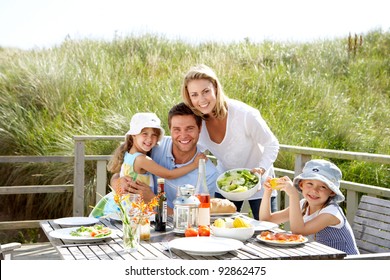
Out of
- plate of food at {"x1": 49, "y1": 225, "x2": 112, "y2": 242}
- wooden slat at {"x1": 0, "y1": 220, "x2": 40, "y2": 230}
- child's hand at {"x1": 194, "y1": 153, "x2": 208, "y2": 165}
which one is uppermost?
child's hand at {"x1": 194, "y1": 153, "x2": 208, "y2": 165}

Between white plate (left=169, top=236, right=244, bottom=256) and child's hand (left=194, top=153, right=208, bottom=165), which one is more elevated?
child's hand (left=194, top=153, right=208, bottom=165)

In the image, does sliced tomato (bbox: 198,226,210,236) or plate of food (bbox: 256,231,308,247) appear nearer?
plate of food (bbox: 256,231,308,247)

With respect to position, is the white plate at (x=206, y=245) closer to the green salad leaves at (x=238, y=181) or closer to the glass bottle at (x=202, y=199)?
the glass bottle at (x=202, y=199)

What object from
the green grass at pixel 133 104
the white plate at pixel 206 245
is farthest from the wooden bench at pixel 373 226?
the green grass at pixel 133 104

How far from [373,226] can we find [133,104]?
5439mm

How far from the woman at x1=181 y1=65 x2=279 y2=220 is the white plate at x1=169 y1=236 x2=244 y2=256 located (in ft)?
3.84

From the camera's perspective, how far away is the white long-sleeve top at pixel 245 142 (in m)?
4.01

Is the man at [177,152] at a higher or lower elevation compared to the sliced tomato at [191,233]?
higher

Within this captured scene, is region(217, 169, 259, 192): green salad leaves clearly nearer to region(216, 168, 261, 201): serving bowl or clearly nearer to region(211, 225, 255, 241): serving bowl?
region(216, 168, 261, 201): serving bowl

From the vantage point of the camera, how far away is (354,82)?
12.3 m

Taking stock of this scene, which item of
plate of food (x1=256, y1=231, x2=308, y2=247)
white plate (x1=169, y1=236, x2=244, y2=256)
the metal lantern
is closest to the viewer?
white plate (x1=169, y1=236, x2=244, y2=256)

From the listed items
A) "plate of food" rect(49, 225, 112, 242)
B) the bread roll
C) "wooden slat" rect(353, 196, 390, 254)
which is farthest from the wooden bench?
"plate of food" rect(49, 225, 112, 242)

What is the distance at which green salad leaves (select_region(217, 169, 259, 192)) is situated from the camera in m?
3.60

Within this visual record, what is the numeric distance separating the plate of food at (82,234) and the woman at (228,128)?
3.95 ft
